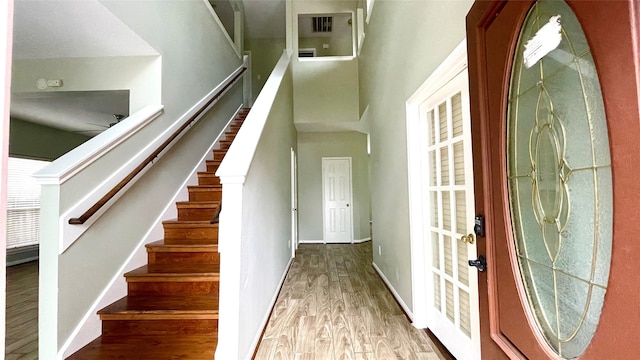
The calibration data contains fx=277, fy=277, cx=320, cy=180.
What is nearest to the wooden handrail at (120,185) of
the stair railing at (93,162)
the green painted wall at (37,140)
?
the stair railing at (93,162)

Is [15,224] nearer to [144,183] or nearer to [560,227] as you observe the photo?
[144,183]

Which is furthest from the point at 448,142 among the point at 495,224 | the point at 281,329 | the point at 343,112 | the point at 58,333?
the point at 343,112

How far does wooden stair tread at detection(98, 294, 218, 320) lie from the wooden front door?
171 cm

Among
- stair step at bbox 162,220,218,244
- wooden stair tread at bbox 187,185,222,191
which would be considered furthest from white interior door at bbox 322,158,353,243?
stair step at bbox 162,220,218,244

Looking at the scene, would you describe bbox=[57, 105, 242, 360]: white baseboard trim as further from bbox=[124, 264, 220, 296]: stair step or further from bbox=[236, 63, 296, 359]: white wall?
bbox=[236, 63, 296, 359]: white wall

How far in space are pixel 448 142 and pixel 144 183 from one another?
8.63 feet

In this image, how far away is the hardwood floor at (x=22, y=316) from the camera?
2.01 meters

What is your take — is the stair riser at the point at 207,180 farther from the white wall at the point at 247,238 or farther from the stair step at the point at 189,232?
the white wall at the point at 247,238

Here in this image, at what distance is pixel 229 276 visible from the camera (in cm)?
150

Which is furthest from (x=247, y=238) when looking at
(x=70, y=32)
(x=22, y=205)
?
(x=22, y=205)

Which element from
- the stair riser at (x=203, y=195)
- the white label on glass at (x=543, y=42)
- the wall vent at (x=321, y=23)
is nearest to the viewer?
the white label on glass at (x=543, y=42)

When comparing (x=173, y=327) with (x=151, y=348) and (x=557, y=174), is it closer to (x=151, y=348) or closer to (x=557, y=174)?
(x=151, y=348)

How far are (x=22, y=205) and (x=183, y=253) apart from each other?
4699 millimetres

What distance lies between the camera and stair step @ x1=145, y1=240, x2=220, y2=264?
7.79 feet
